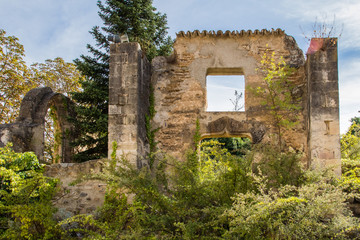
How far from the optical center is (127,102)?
7758mm

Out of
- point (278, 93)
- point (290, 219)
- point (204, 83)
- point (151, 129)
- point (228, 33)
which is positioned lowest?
point (290, 219)

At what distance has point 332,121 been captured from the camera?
759 centimetres

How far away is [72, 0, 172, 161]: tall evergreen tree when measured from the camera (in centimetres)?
1126

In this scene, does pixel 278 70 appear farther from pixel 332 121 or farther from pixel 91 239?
pixel 91 239

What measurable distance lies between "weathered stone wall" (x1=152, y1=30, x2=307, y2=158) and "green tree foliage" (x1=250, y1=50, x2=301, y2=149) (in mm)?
144

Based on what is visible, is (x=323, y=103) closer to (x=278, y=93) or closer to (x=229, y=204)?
(x=278, y=93)

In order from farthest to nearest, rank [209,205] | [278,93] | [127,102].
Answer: [278,93], [127,102], [209,205]

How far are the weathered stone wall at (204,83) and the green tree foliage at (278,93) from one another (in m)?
0.14

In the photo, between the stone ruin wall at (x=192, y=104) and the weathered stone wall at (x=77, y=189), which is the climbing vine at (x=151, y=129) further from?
the weathered stone wall at (x=77, y=189)

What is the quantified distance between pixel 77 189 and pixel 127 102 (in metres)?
2.22

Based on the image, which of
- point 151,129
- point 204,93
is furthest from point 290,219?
point 151,129

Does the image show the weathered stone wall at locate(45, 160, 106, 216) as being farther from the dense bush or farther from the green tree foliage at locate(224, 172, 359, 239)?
the green tree foliage at locate(224, 172, 359, 239)

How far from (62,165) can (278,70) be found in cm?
548

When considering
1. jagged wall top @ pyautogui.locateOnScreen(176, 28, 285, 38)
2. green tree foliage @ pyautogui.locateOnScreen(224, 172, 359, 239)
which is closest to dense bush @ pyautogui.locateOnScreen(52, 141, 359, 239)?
green tree foliage @ pyautogui.locateOnScreen(224, 172, 359, 239)
